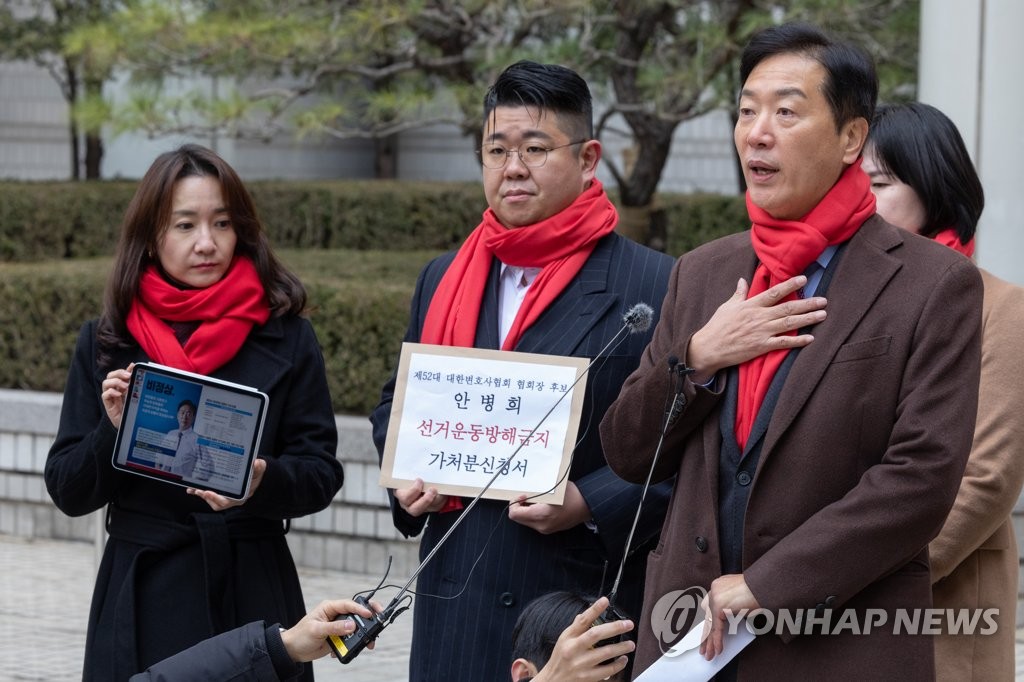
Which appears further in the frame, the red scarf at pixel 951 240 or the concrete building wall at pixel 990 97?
the concrete building wall at pixel 990 97

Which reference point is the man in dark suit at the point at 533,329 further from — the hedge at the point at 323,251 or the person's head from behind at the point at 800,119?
the hedge at the point at 323,251

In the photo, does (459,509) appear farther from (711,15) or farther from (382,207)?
(382,207)

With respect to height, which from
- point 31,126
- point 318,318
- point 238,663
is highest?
point 31,126

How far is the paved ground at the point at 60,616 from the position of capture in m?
5.85

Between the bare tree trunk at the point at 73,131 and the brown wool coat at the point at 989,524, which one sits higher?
the bare tree trunk at the point at 73,131

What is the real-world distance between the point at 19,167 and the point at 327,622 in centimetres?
1811

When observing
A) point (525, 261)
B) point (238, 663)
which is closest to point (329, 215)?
point (525, 261)

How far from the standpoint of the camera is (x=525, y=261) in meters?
3.49

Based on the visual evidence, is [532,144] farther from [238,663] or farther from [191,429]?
[238,663]

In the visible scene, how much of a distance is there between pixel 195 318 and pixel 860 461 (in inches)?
71.2

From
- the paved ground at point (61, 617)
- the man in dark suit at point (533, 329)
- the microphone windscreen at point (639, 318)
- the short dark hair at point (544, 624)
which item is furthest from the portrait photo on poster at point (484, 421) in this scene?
the paved ground at point (61, 617)

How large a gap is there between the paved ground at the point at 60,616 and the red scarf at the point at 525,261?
2624mm

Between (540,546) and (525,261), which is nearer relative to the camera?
(540,546)

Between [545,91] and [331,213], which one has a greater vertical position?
[545,91]
